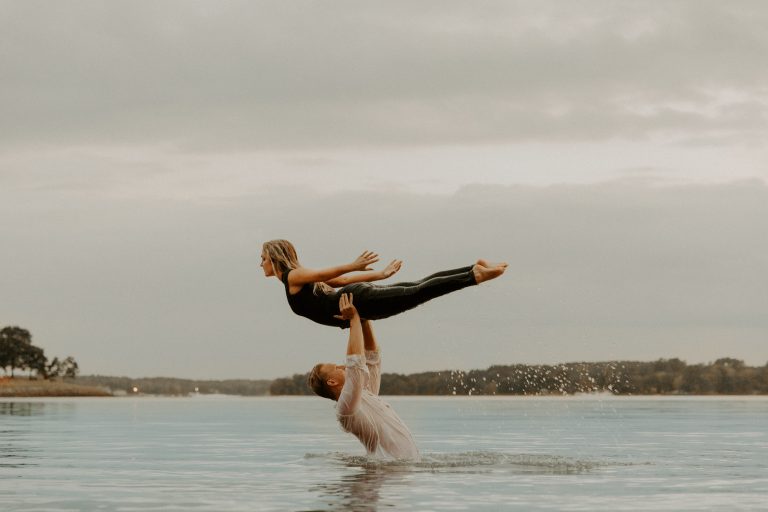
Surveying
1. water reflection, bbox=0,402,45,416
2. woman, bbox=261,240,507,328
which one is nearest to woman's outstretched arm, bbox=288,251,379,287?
woman, bbox=261,240,507,328

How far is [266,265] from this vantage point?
667 inches

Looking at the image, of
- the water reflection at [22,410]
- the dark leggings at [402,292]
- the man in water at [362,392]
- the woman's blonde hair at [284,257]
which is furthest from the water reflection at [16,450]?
the water reflection at [22,410]

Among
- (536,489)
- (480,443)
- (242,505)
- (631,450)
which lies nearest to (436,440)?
(480,443)

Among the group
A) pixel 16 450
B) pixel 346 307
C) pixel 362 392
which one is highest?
pixel 346 307

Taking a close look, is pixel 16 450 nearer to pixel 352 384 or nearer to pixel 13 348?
pixel 352 384

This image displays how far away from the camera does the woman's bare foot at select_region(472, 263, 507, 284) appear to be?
15625 mm

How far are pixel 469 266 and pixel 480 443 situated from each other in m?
13.0

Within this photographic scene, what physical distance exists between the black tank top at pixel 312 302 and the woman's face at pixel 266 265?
28 cm

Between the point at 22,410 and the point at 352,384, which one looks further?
the point at 22,410

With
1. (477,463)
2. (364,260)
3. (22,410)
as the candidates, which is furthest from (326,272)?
(22,410)

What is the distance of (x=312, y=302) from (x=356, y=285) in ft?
2.04

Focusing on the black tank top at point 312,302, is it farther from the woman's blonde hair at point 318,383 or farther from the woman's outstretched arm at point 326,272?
the woman's blonde hair at point 318,383

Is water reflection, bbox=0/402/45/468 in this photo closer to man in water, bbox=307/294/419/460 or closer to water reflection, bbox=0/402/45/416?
man in water, bbox=307/294/419/460

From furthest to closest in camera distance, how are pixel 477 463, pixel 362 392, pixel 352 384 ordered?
pixel 477 463 < pixel 362 392 < pixel 352 384
